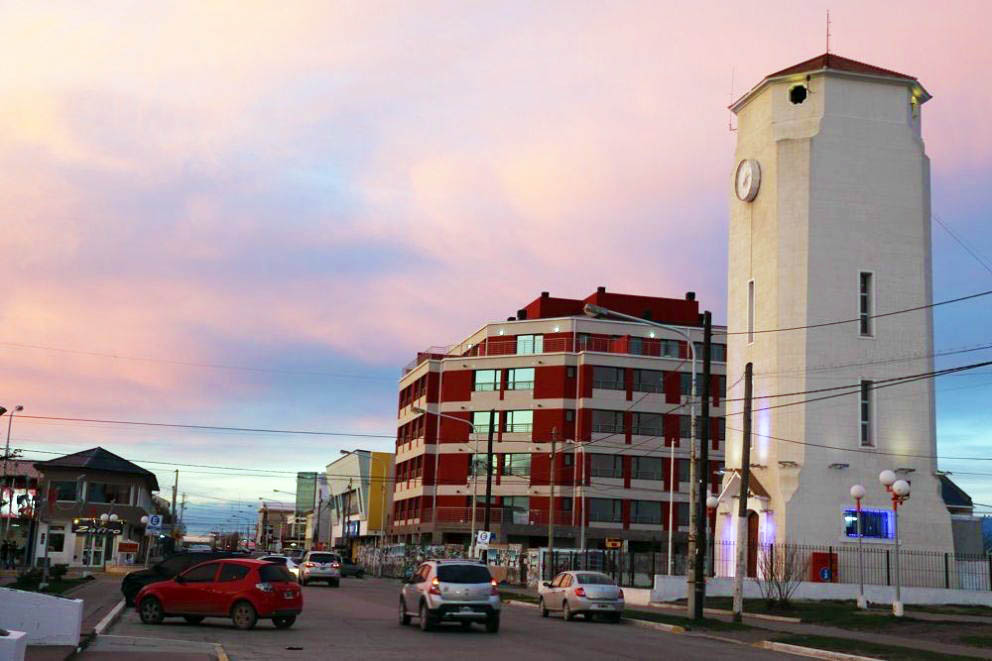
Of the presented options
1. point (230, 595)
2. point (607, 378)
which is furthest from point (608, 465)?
point (230, 595)

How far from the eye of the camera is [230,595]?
25.5m

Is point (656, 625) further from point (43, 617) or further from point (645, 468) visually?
point (645, 468)

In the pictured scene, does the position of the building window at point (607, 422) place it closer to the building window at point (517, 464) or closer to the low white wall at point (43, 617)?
the building window at point (517, 464)

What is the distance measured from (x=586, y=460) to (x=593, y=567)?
88.9ft

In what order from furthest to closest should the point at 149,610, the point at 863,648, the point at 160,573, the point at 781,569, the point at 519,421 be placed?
the point at 519,421 < the point at 781,569 < the point at 160,573 < the point at 149,610 < the point at 863,648

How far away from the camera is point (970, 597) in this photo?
41.1 meters

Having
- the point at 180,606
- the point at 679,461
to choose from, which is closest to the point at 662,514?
the point at 679,461

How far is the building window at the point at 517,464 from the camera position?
84.2m

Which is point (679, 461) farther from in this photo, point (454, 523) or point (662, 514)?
point (454, 523)

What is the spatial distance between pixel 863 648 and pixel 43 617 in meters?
15.5

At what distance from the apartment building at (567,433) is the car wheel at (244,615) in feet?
178

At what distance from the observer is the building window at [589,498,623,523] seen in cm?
8169

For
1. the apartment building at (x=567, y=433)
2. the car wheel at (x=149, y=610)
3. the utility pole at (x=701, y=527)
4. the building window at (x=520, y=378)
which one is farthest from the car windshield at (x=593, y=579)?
the building window at (x=520, y=378)

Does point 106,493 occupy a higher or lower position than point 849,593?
higher
